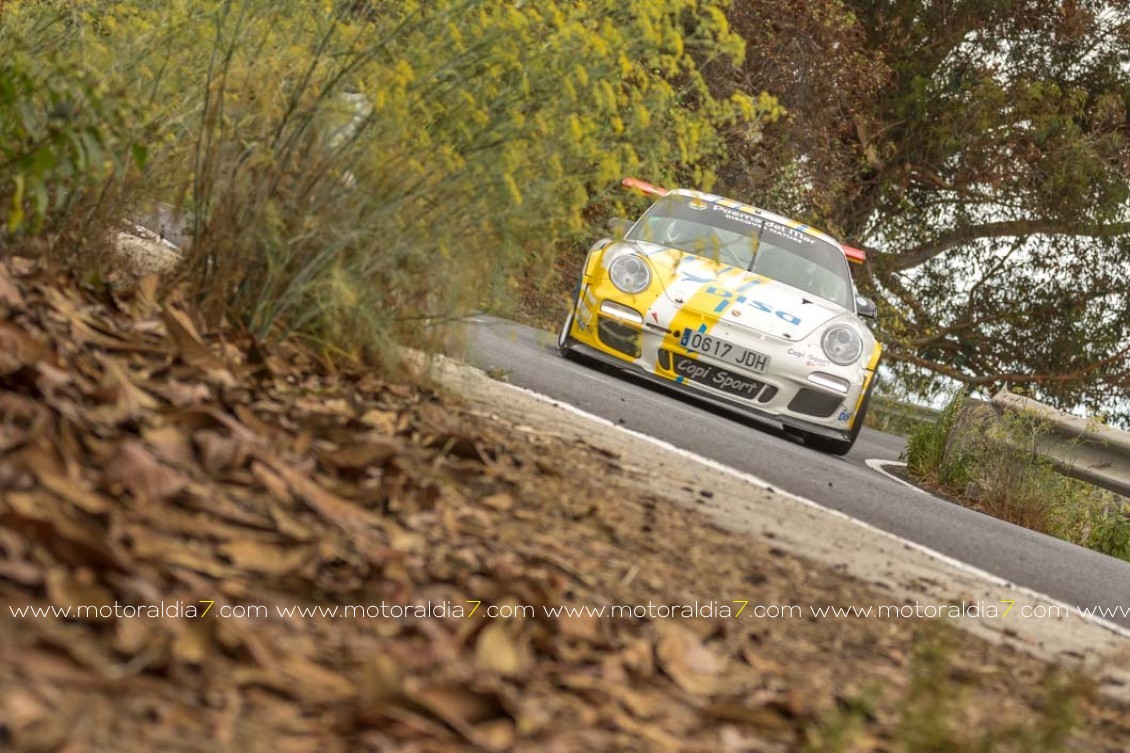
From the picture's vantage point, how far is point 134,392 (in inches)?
168

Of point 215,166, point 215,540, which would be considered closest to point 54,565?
point 215,540

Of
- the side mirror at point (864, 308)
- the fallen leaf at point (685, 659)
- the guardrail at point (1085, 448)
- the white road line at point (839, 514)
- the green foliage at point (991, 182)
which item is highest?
the green foliage at point (991, 182)

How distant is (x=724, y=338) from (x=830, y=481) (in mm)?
2202

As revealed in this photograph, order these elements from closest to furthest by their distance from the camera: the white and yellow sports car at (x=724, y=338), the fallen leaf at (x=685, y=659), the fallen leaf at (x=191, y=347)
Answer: the fallen leaf at (x=685, y=659)
the fallen leaf at (x=191, y=347)
the white and yellow sports car at (x=724, y=338)

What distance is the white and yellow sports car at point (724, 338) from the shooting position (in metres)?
10.5

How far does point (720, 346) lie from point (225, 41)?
4751 mm

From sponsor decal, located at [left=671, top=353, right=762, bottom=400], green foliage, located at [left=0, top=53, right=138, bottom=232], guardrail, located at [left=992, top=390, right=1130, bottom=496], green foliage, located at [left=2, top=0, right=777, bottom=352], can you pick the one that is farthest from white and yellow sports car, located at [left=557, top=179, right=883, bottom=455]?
green foliage, located at [left=0, top=53, right=138, bottom=232]

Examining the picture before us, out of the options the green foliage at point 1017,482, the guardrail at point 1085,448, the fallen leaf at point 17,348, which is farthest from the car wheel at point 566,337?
the fallen leaf at point 17,348

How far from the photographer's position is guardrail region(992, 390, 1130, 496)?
37.8 ft

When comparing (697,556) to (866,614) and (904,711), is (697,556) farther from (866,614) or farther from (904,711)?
(904,711)

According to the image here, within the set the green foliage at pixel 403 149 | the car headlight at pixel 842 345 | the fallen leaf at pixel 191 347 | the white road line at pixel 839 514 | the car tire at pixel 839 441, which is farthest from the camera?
the car tire at pixel 839 441

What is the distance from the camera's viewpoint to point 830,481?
8.41 m

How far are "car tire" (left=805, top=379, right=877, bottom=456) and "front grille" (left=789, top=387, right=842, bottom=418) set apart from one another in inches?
8.3

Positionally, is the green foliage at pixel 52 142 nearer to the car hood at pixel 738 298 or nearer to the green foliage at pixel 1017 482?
the car hood at pixel 738 298
